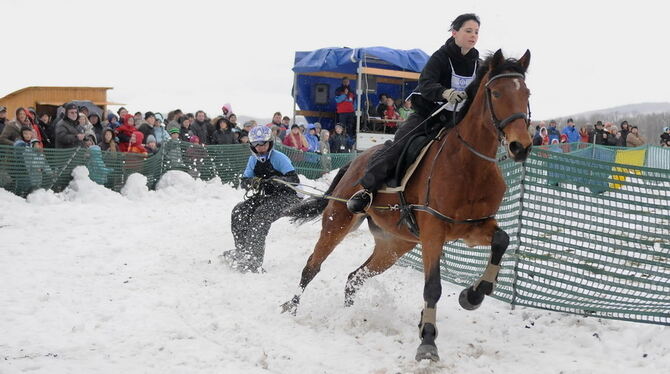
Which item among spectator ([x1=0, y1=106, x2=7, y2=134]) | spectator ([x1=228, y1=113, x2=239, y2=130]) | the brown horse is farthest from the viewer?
spectator ([x1=228, y1=113, x2=239, y2=130])

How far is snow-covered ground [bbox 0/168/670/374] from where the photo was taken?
4.79m

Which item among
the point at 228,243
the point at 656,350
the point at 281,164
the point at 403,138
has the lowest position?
the point at 228,243

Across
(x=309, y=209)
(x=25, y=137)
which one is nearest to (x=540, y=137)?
(x=309, y=209)

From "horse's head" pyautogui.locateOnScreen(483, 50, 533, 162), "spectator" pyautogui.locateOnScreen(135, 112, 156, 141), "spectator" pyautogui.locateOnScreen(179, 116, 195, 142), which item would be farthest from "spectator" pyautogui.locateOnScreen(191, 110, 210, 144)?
"horse's head" pyautogui.locateOnScreen(483, 50, 533, 162)

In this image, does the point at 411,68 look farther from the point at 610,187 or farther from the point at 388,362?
the point at 388,362

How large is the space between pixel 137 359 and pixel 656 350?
375 cm

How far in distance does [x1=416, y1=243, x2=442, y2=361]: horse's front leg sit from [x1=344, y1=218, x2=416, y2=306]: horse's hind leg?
4.67ft

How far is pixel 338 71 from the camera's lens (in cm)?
1900

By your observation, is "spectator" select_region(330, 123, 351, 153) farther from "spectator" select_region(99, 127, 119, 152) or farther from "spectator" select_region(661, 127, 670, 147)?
"spectator" select_region(661, 127, 670, 147)

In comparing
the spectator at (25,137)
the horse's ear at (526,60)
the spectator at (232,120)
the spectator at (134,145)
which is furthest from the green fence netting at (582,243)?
the spectator at (232,120)

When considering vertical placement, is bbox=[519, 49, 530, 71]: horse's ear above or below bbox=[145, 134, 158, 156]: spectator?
above

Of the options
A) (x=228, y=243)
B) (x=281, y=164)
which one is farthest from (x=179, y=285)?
(x=228, y=243)

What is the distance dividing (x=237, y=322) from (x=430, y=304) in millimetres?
1776

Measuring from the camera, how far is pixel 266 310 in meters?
6.50
